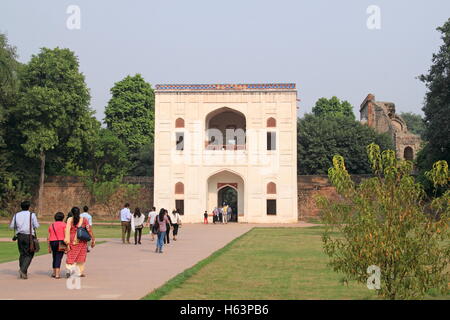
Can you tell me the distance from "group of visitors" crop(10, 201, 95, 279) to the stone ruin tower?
127ft

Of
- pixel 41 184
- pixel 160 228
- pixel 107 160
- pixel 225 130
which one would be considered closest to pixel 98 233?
pixel 160 228

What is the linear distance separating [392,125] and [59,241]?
135 feet

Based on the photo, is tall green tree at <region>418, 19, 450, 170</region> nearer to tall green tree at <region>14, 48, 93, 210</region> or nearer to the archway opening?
the archway opening

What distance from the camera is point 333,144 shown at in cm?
4128

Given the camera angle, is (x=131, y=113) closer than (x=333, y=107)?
Yes

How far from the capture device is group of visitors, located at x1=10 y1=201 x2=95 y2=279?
9219mm

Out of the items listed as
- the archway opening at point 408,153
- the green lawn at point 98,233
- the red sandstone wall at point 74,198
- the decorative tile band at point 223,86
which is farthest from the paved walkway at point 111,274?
the archway opening at point 408,153

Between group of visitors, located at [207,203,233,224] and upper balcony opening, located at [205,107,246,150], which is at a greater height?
upper balcony opening, located at [205,107,246,150]

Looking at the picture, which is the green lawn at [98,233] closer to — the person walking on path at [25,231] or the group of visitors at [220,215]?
the group of visitors at [220,215]

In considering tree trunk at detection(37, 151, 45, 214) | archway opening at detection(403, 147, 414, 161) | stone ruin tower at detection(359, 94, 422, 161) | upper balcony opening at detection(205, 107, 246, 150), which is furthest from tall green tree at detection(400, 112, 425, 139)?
tree trunk at detection(37, 151, 45, 214)

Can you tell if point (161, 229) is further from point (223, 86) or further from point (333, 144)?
point (333, 144)
